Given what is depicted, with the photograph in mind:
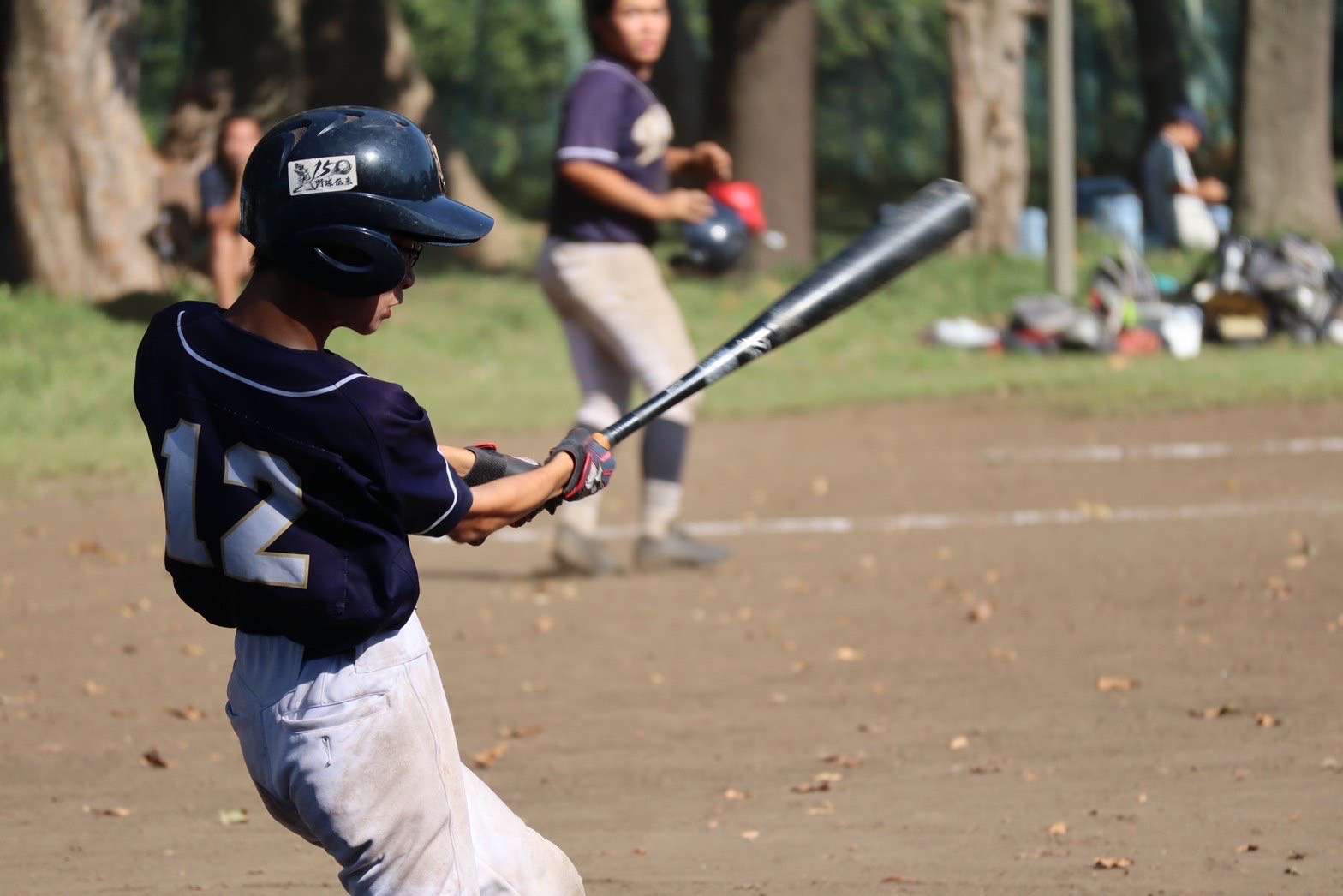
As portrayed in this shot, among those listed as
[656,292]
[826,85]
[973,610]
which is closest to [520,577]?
[656,292]

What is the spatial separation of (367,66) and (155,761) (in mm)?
14285

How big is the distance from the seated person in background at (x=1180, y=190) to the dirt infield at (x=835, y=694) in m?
6.70

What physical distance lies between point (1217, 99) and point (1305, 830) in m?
38.4

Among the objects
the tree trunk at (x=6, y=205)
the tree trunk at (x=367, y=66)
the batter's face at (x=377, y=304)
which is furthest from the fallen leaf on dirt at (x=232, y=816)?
the tree trunk at (x=367, y=66)

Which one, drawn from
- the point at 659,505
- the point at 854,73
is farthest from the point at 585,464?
the point at 854,73

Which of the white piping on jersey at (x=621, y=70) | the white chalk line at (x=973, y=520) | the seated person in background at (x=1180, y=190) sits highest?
the white piping on jersey at (x=621, y=70)

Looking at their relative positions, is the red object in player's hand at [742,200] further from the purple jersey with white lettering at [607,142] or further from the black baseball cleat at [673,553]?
the black baseball cleat at [673,553]

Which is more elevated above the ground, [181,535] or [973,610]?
[181,535]

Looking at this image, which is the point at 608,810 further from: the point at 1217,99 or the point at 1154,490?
the point at 1217,99

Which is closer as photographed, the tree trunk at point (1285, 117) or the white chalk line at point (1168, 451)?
the white chalk line at point (1168, 451)

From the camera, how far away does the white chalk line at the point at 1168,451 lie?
9562 mm

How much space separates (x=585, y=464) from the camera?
3314mm

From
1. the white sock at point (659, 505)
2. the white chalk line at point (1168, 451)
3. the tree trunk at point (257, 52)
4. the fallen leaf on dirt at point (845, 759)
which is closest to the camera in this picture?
the fallen leaf on dirt at point (845, 759)

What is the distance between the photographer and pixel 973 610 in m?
6.59
